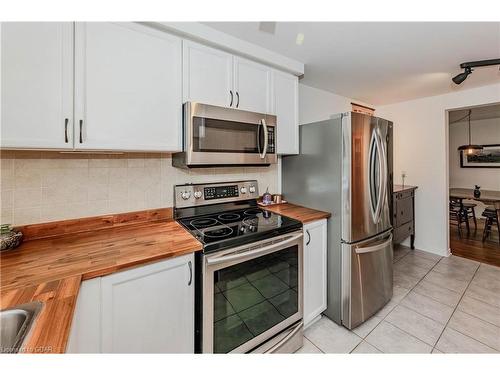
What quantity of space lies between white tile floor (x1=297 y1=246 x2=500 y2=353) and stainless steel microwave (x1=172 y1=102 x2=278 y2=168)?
1.48m

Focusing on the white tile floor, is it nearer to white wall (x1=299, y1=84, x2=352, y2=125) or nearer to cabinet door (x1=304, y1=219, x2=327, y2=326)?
cabinet door (x1=304, y1=219, x2=327, y2=326)

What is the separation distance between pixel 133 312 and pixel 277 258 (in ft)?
2.84

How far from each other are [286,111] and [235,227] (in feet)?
3.76

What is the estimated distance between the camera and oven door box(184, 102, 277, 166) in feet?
4.85

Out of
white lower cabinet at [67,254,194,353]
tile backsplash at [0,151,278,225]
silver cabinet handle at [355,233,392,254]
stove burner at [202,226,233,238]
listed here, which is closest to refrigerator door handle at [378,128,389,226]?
silver cabinet handle at [355,233,392,254]

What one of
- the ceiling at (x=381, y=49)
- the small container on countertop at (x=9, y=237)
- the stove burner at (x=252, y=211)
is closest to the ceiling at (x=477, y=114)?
the ceiling at (x=381, y=49)

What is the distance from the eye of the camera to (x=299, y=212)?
1.92m

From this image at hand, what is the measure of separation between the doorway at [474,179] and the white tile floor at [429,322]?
1176 mm

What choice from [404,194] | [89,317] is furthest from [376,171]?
[89,317]

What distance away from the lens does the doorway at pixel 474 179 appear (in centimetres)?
378

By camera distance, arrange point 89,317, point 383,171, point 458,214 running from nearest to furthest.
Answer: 1. point 89,317
2. point 383,171
3. point 458,214

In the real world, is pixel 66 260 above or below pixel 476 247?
above

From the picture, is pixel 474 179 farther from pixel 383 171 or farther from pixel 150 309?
pixel 150 309
